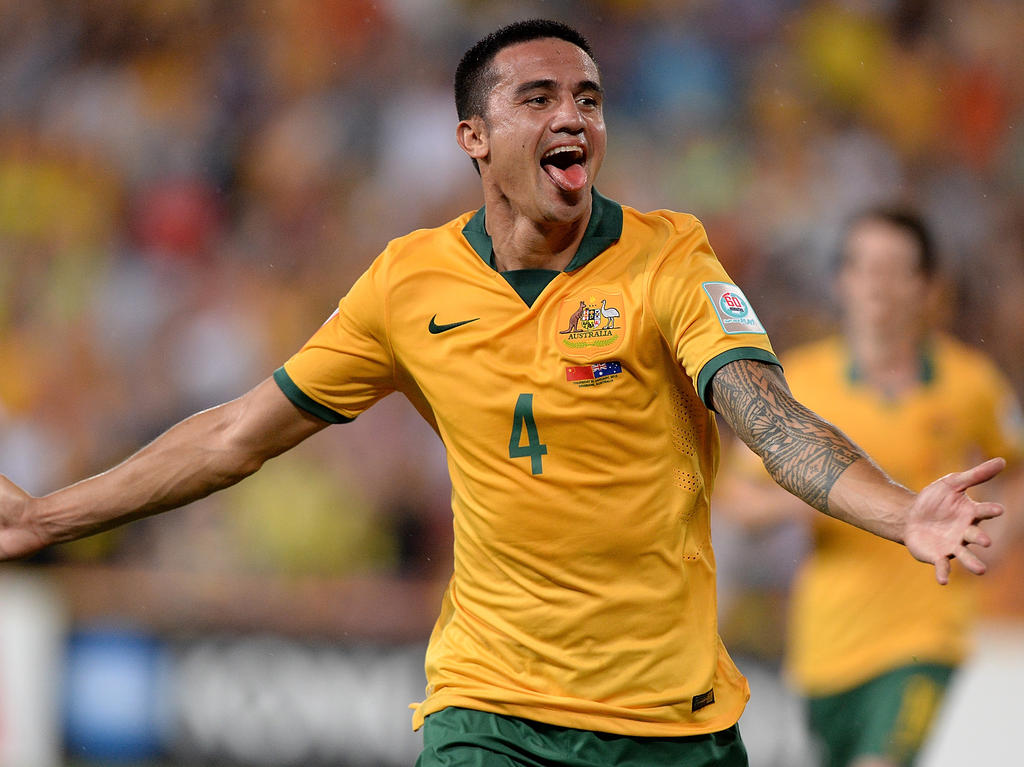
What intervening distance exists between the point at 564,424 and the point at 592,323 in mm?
259

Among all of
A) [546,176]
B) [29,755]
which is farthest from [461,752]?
[29,755]

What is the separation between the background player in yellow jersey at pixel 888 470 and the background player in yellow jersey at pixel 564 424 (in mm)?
2351

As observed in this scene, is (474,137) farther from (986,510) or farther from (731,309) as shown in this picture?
(986,510)

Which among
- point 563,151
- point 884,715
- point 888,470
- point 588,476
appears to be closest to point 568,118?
point 563,151

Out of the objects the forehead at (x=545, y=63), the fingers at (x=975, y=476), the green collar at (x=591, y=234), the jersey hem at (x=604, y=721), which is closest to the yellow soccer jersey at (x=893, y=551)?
the jersey hem at (x=604, y=721)

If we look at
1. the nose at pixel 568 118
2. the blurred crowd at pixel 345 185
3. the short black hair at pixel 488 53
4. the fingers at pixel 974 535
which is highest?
the blurred crowd at pixel 345 185

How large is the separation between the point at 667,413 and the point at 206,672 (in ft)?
17.8

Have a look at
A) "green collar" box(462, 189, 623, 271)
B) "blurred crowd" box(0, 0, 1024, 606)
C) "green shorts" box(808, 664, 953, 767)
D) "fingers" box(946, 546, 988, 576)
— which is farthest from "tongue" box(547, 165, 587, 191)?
"blurred crowd" box(0, 0, 1024, 606)

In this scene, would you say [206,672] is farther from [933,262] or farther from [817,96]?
[817,96]

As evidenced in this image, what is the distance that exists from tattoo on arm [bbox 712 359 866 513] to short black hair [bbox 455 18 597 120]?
105 cm

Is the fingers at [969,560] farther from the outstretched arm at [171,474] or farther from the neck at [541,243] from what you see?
the outstretched arm at [171,474]

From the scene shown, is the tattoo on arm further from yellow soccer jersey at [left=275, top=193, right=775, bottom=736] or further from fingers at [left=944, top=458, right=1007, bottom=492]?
fingers at [left=944, top=458, right=1007, bottom=492]

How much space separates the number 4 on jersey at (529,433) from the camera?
3.52 m

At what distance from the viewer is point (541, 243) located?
3.69 m
